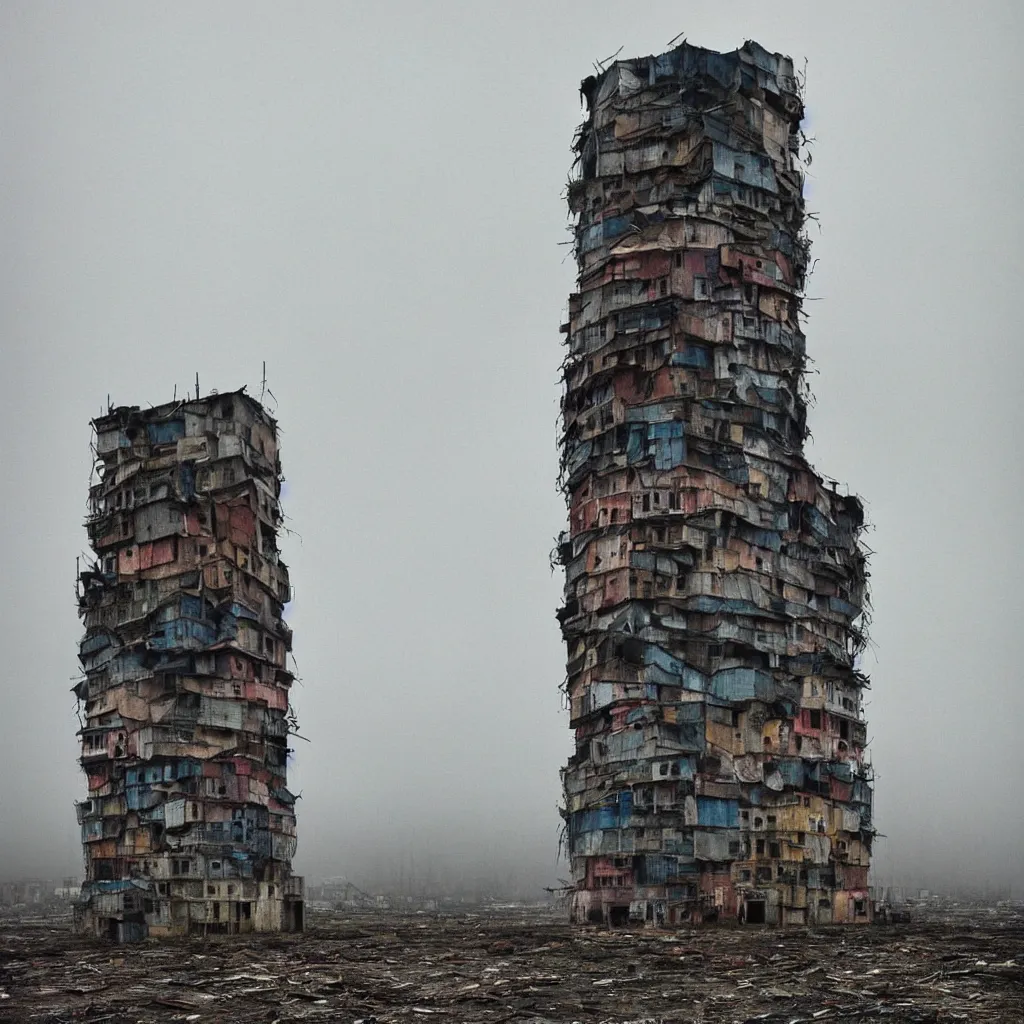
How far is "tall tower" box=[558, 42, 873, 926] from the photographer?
10600 cm

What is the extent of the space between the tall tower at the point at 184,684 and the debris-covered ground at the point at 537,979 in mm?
10249

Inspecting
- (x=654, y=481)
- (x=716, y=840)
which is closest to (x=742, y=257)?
(x=654, y=481)

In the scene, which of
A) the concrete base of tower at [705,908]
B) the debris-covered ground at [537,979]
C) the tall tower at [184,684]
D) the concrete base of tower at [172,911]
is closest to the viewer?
the debris-covered ground at [537,979]

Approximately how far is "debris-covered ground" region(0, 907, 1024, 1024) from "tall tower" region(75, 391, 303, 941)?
33.6 ft

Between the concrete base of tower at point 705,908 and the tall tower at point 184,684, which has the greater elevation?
the tall tower at point 184,684

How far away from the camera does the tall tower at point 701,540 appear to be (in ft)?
348

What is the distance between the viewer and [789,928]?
3974 inches

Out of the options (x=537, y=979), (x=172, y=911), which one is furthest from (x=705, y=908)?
(x=537, y=979)

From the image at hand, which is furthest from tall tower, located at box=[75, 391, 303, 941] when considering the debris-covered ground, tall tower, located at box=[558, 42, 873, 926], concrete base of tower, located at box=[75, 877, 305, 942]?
tall tower, located at box=[558, 42, 873, 926]

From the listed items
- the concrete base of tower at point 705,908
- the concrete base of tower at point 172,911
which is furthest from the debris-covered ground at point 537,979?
the concrete base of tower at point 172,911

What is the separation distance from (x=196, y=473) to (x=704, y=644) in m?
36.3

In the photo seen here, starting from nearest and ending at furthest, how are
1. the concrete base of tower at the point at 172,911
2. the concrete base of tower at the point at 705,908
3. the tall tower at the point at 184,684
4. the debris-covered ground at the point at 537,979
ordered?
the debris-covered ground at the point at 537,979 → the concrete base of tower at the point at 172,911 → the concrete base of tower at the point at 705,908 → the tall tower at the point at 184,684

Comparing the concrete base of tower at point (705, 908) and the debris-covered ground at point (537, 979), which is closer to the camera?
the debris-covered ground at point (537, 979)

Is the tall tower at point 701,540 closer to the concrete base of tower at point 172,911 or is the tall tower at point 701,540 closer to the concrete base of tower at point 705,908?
the concrete base of tower at point 705,908
